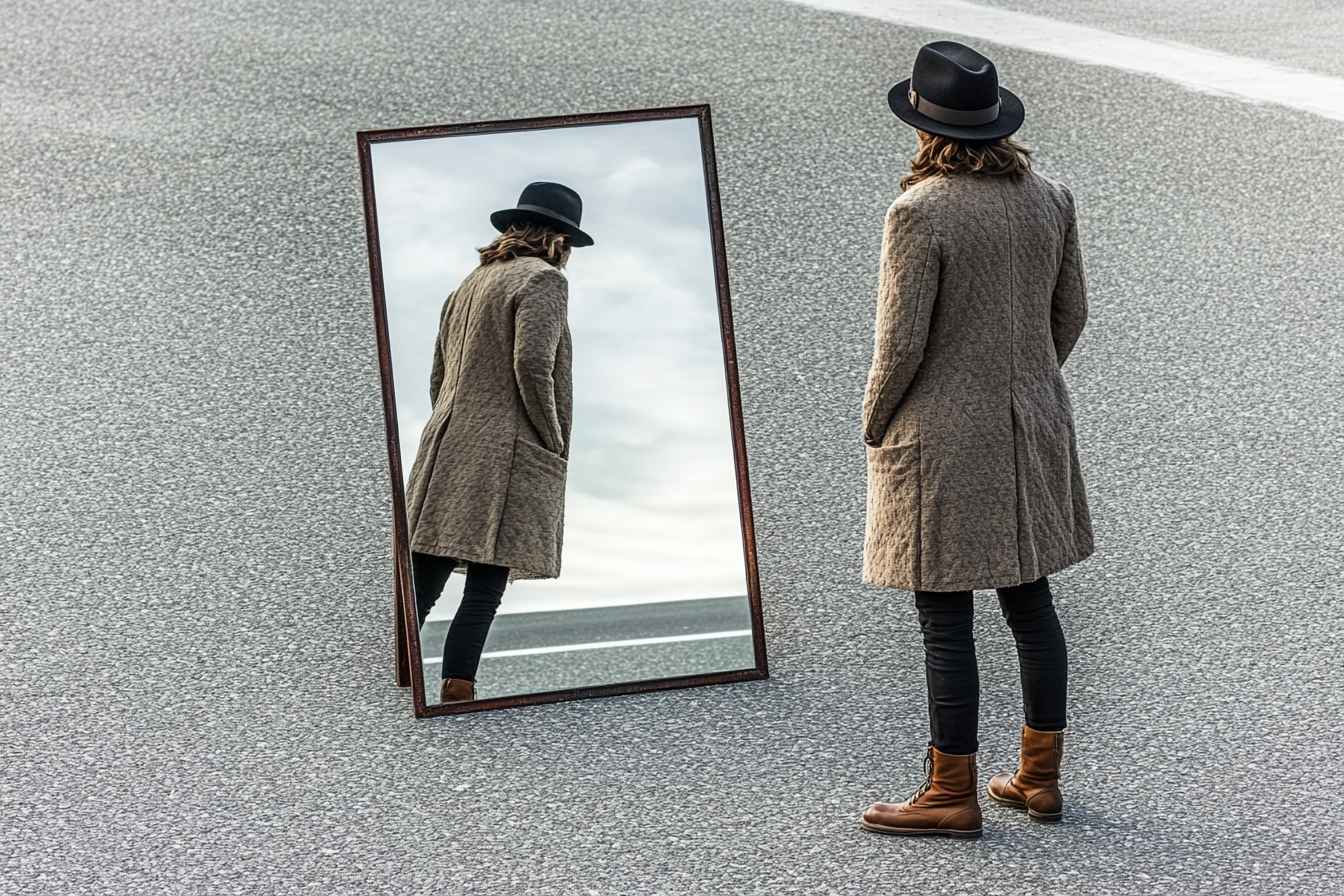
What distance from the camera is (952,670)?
3.49 meters

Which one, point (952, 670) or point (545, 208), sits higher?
point (545, 208)

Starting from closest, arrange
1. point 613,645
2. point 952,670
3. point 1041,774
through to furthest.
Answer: point 952,670, point 1041,774, point 613,645

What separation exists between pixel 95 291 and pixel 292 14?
397 cm

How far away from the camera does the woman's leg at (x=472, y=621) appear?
14.4 ft

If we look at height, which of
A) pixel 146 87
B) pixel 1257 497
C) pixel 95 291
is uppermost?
pixel 146 87

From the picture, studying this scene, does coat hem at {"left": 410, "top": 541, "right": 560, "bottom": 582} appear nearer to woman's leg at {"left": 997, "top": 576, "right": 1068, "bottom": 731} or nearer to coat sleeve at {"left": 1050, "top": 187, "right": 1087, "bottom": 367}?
woman's leg at {"left": 997, "top": 576, "right": 1068, "bottom": 731}

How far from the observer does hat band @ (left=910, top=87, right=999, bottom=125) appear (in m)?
3.39

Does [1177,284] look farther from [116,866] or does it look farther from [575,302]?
[116,866]

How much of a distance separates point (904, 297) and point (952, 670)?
0.88m

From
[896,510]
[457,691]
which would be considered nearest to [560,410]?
[457,691]

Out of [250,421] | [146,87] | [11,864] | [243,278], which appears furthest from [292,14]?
[11,864]

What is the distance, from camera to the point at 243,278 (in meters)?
7.21

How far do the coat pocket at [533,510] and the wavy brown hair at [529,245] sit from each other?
1.74ft

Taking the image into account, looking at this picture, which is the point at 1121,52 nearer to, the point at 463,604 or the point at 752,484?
the point at 752,484
